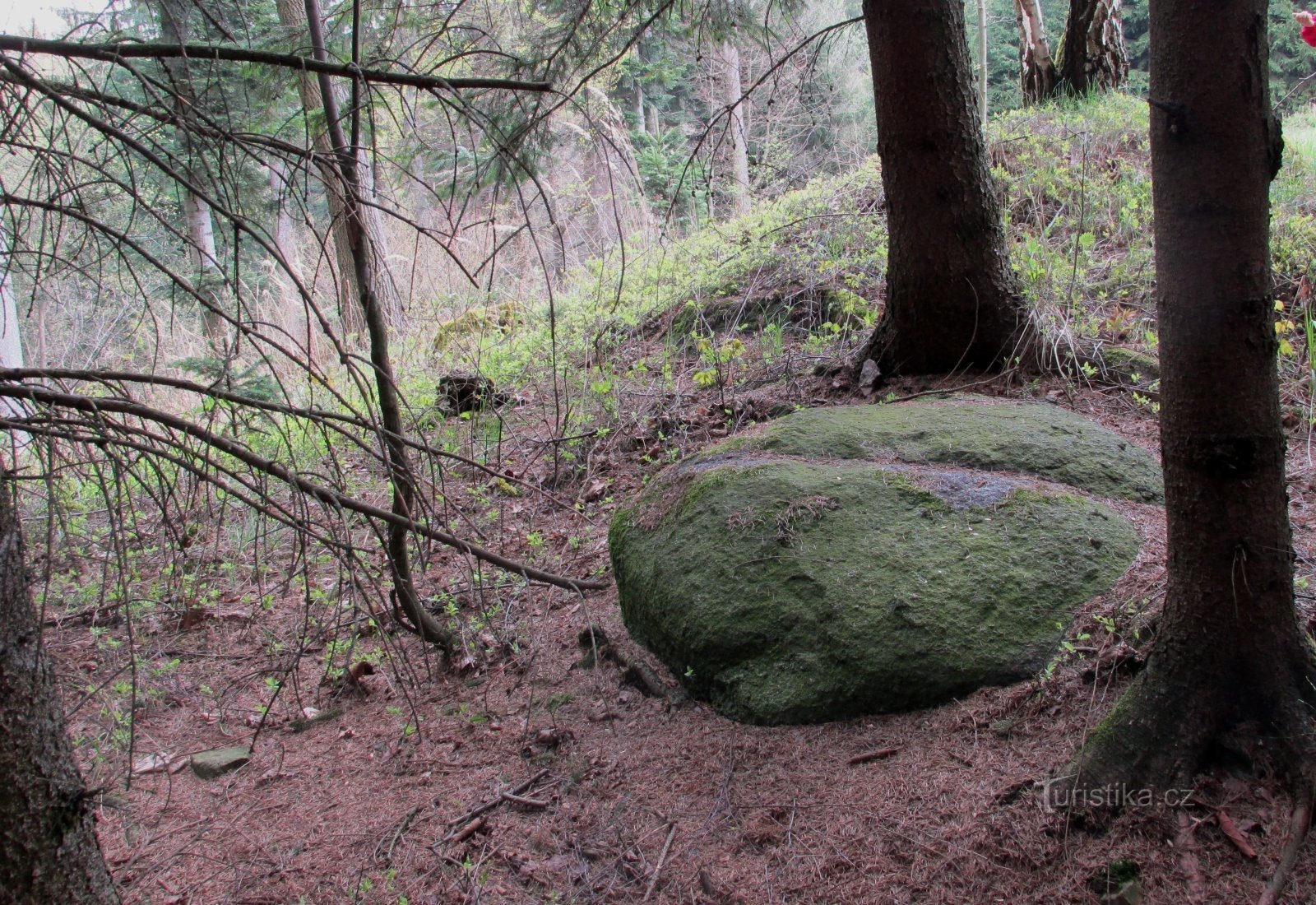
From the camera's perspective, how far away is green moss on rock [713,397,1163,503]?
3.41 meters

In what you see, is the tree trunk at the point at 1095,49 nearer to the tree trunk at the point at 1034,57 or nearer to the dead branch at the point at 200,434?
the tree trunk at the point at 1034,57

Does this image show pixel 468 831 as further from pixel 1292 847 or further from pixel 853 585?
pixel 1292 847

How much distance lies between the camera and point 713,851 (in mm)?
2465

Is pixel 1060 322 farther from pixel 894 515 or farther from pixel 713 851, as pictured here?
pixel 713 851

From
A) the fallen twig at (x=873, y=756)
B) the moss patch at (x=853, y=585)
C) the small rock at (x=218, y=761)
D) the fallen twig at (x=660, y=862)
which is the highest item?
the moss patch at (x=853, y=585)

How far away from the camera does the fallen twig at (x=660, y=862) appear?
2.37 m

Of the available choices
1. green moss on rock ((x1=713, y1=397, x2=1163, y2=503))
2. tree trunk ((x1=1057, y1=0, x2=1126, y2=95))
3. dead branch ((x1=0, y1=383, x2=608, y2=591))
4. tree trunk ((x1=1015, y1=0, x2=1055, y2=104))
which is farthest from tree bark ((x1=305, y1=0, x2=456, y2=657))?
tree trunk ((x1=1015, y1=0, x2=1055, y2=104))

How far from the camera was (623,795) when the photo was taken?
2.81m

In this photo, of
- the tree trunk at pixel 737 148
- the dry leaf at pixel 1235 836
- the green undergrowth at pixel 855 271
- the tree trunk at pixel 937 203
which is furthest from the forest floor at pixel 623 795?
the tree trunk at pixel 737 148

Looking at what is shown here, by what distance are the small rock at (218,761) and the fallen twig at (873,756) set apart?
7.74 feet

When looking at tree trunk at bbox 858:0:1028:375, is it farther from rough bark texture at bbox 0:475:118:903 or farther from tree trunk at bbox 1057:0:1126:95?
tree trunk at bbox 1057:0:1126:95

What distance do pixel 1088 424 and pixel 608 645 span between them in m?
2.34

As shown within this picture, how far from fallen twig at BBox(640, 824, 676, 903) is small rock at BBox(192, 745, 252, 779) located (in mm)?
1830

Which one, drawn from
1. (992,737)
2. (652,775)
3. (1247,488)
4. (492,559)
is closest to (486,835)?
(652,775)
